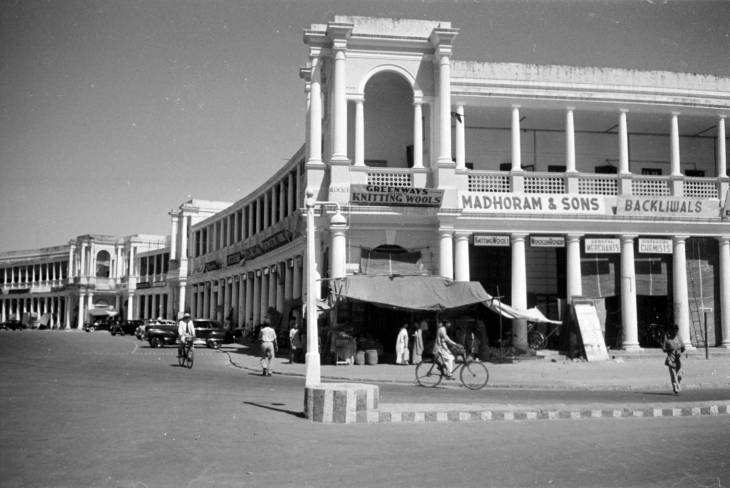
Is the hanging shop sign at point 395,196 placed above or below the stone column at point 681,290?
above

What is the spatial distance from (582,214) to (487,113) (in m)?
5.92

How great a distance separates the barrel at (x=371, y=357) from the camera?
82.3ft

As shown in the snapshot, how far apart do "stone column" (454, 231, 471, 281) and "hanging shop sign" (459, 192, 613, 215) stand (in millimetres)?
1085

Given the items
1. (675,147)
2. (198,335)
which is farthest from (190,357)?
(675,147)

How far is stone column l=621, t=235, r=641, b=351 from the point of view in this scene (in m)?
29.4

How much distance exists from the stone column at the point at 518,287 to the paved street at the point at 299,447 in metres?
13.1

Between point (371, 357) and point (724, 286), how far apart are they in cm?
1611

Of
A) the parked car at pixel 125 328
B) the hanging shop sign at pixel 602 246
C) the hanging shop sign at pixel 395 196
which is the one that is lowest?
the parked car at pixel 125 328

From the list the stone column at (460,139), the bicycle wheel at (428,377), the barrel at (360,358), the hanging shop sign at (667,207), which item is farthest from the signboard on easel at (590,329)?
the bicycle wheel at (428,377)

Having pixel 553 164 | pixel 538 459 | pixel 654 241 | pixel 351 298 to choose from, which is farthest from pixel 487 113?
pixel 538 459

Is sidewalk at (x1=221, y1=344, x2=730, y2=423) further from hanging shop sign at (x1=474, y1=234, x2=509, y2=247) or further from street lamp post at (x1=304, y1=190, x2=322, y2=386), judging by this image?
hanging shop sign at (x1=474, y1=234, x2=509, y2=247)

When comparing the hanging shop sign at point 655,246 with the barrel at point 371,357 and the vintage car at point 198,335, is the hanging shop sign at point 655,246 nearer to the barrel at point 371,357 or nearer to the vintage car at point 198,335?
the barrel at point 371,357

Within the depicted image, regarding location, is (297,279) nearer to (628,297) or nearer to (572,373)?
(628,297)

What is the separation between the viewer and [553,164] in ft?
108
